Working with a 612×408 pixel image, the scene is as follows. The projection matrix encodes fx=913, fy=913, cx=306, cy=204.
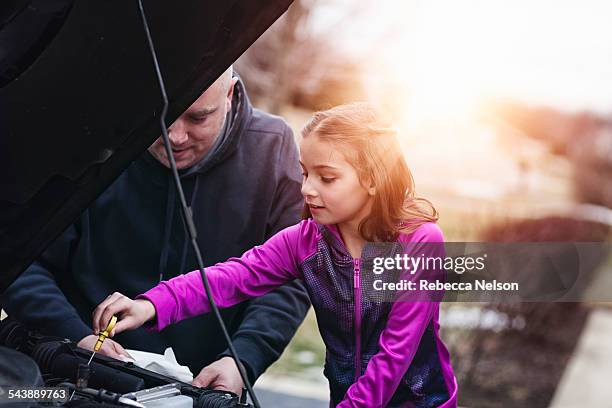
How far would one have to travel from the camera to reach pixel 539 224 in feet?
15.6

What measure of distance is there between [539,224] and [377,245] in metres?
3.31

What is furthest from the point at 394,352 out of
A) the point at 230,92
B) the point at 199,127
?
the point at 230,92

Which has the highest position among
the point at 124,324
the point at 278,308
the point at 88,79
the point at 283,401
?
the point at 88,79

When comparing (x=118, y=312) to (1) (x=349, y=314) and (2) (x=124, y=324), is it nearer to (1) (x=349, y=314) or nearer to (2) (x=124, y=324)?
(2) (x=124, y=324)

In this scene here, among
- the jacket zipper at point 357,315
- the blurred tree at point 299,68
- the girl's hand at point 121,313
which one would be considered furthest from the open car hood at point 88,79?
the blurred tree at point 299,68

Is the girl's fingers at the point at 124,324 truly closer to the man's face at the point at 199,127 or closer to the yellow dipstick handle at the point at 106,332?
the yellow dipstick handle at the point at 106,332

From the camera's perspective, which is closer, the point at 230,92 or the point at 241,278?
the point at 241,278

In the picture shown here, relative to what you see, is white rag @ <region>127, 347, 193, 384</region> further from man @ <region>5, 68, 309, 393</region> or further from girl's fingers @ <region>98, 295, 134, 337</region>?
man @ <region>5, 68, 309, 393</region>

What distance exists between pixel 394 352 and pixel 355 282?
0.14m

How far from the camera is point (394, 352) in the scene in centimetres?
158

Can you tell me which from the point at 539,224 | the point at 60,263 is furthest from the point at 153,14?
the point at 539,224

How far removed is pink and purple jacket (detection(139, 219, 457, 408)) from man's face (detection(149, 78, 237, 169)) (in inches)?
14.2

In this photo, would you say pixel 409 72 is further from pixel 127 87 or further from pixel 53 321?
pixel 127 87

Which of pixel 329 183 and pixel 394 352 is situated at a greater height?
pixel 329 183
